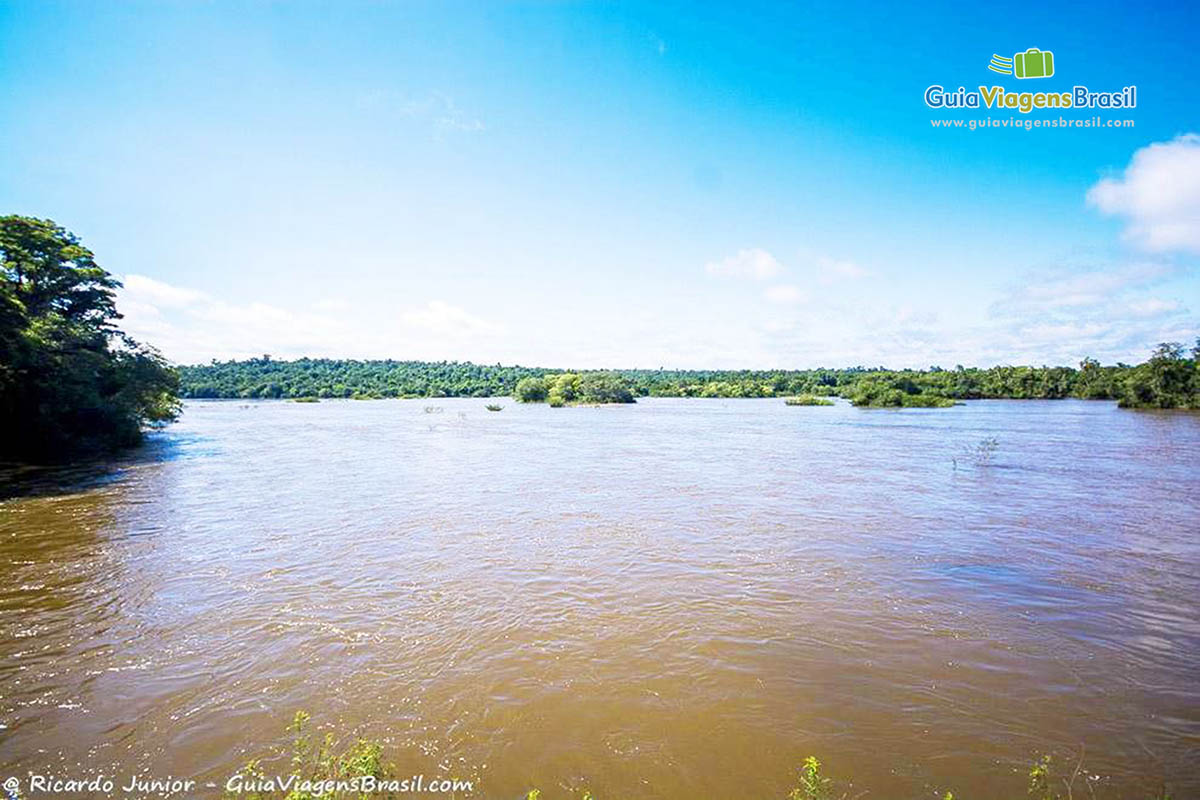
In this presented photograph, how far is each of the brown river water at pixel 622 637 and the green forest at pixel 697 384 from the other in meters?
68.8

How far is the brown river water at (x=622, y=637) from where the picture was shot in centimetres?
468

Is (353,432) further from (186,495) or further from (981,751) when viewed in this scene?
(981,751)

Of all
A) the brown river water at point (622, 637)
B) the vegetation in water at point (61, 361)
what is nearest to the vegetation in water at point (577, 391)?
the vegetation in water at point (61, 361)

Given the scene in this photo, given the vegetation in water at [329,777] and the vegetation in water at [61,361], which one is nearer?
the vegetation in water at [329,777]

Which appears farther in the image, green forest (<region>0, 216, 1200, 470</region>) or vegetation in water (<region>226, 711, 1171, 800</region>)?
green forest (<region>0, 216, 1200, 470</region>)

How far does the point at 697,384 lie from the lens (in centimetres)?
12488

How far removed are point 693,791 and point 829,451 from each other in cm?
2479

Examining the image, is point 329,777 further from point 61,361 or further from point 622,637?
point 61,361

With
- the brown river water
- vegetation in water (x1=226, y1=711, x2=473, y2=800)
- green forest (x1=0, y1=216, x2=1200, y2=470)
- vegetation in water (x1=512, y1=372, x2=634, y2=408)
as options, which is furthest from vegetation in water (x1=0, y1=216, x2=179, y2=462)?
vegetation in water (x1=512, y1=372, x2=634, y2=408)

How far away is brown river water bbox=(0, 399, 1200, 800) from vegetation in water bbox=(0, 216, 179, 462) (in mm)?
8300

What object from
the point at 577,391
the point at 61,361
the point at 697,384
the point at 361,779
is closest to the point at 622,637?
the point at 361,779

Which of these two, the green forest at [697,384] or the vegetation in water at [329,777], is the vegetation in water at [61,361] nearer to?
the vegetation in water at [329,777]

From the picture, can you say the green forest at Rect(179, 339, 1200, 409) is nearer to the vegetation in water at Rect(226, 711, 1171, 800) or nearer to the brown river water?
the brown river water

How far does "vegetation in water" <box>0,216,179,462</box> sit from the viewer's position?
20047 millimetres
